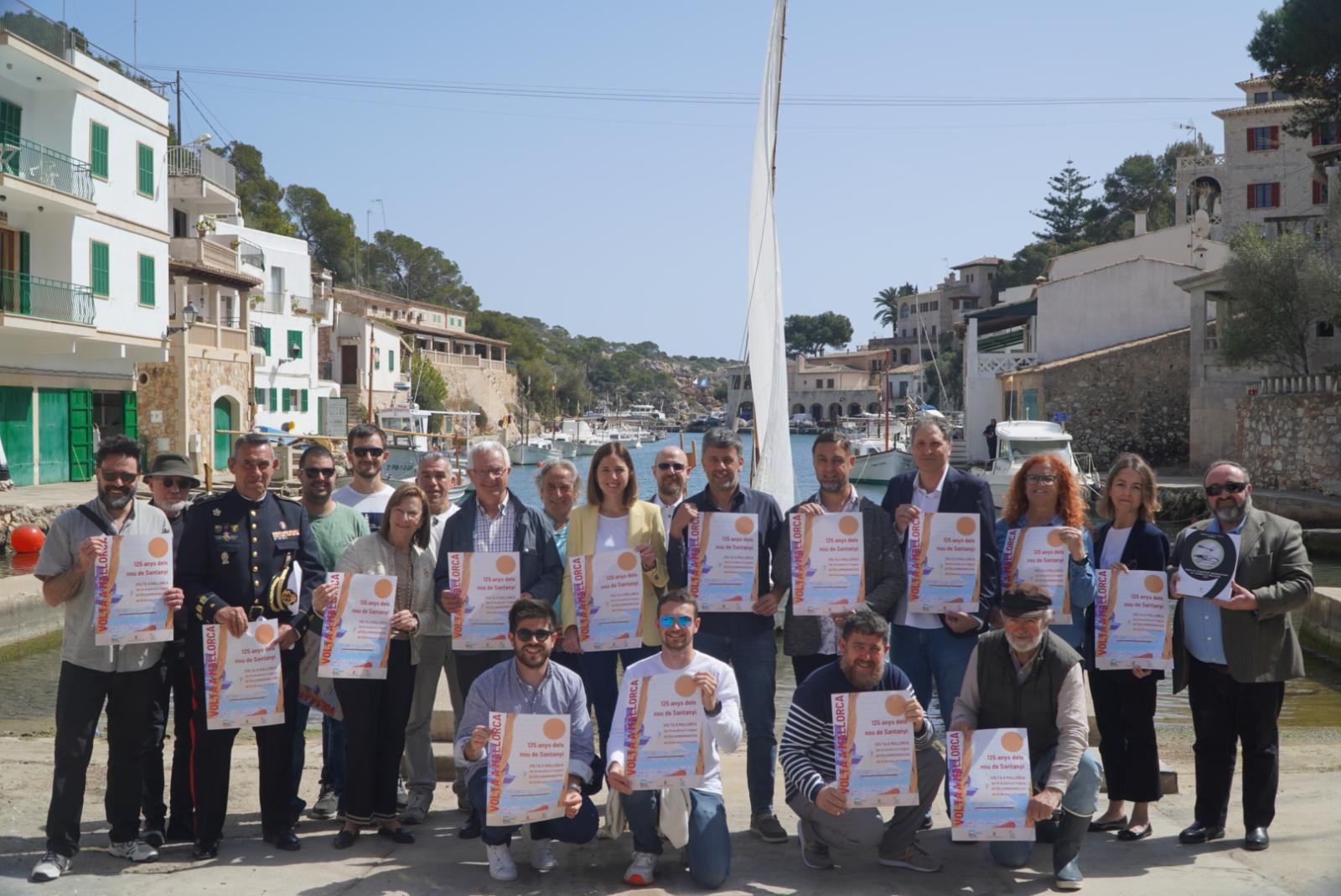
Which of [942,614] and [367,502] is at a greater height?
[367,502]

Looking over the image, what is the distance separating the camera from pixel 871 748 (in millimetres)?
5234

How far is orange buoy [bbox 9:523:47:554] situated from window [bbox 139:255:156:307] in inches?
394

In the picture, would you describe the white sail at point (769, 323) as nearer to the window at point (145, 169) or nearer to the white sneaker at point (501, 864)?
the white sneaker at point (501, 864)

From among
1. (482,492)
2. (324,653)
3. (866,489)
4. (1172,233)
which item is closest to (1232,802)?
(482,492)

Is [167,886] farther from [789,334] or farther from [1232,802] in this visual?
[789,334]

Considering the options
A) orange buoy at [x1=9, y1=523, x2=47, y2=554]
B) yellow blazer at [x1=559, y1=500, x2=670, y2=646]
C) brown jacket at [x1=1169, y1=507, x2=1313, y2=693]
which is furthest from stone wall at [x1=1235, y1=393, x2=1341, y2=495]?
orange buoy at [x1=9, y1=523, x2=47, y2=554]

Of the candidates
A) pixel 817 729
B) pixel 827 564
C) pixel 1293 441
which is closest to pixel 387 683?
pixel 817 729

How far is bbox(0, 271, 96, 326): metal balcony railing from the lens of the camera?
24688 mm

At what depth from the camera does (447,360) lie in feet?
264

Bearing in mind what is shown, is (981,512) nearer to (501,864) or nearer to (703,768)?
(703,768)

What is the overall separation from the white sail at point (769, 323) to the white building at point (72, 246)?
17.8 m

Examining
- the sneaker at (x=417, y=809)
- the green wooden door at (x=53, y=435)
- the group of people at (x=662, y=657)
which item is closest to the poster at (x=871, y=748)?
the group of people at (x=662, y=657)

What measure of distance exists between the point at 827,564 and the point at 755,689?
0.77m

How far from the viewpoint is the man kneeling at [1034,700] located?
5.35 metres
